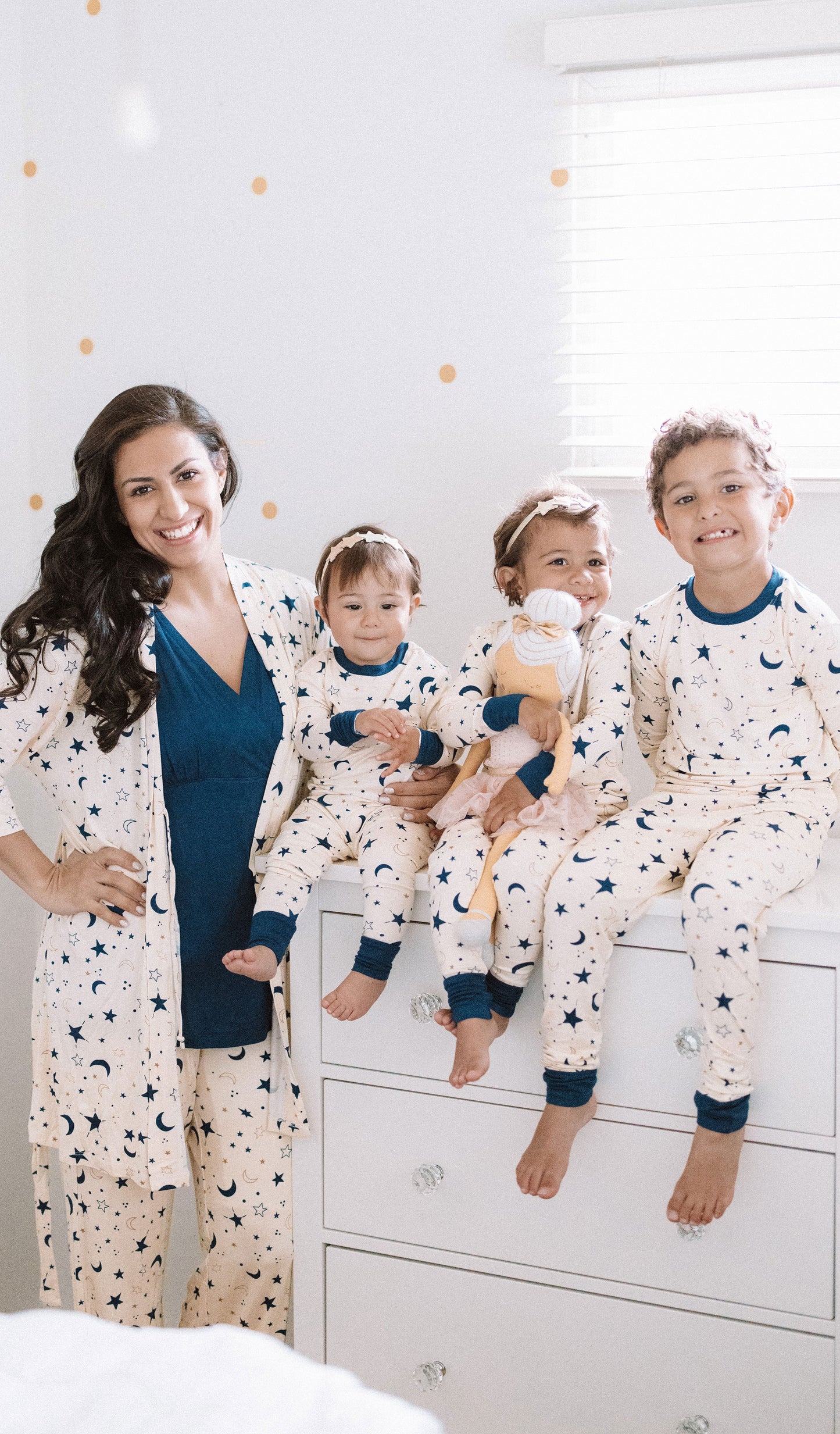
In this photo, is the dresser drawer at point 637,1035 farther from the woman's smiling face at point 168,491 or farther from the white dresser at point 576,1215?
the woman's smiling face at point 168,491

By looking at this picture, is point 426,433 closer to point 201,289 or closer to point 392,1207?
point 201,289

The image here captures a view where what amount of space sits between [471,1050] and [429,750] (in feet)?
1.34

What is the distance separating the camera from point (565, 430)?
74.0 inches

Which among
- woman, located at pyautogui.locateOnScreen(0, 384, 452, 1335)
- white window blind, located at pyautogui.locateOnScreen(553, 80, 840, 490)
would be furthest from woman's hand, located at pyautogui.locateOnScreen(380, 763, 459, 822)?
white window blind, located at pyautogui.locateOnScreen(553, 80, 840, 490)

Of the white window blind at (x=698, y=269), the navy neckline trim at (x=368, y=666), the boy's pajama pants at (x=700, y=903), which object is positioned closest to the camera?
the boy's pajama pants at (x=700, y=903)

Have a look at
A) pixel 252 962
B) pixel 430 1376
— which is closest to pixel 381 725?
pixel 252 962

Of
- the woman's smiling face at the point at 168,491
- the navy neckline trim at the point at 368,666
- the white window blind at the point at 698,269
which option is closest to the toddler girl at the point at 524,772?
the navy neckline trim at the point at 368,666

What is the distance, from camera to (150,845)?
5.06ft

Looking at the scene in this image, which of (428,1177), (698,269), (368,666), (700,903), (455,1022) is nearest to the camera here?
(700,903)

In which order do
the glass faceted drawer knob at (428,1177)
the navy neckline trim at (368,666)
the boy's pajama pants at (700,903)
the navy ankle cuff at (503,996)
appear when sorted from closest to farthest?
the boy's pajama pants at (700,903), the navy ankle cuff at (503,996), the glass faceted drawer knob at (428,1177), the navy neckline trim at (368,666)

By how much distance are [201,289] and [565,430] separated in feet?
2.38

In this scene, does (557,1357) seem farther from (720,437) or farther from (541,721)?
(720,437)

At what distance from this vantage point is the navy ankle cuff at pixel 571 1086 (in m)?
1.35

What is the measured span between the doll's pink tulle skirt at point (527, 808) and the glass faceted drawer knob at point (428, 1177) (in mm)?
445
